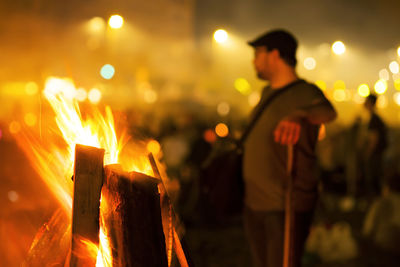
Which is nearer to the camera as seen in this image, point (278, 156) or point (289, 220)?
point (289, 220)

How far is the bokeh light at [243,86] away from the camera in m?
19.2

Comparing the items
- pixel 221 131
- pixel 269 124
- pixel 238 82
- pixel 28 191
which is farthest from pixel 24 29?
pixel 269 124

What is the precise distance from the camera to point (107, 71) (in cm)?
1944

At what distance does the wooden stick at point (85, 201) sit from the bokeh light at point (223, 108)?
13.8 m

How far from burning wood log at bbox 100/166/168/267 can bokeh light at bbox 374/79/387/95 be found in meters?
13.0

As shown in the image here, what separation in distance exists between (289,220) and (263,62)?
1.12 metres

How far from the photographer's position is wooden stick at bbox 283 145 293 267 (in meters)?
2.78

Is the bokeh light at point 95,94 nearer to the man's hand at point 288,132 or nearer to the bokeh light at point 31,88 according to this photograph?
the bokeh light at point 31,88

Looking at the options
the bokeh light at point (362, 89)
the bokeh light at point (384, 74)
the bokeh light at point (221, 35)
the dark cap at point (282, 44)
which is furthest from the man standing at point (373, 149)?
the bokeh light at point (362, 89)

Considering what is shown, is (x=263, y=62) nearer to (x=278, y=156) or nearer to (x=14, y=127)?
(x=278, y=156)

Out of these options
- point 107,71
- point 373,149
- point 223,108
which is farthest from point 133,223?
point 107,71

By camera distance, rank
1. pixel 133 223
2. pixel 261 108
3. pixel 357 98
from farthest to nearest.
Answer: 1. pixel 357 98
2. pixel 261 108
3. pixel 133 223

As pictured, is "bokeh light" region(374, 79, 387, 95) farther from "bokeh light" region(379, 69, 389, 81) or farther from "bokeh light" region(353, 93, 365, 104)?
"bokeh light" region(353, 93, 365, 104)

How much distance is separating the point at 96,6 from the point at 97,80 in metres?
11.1
